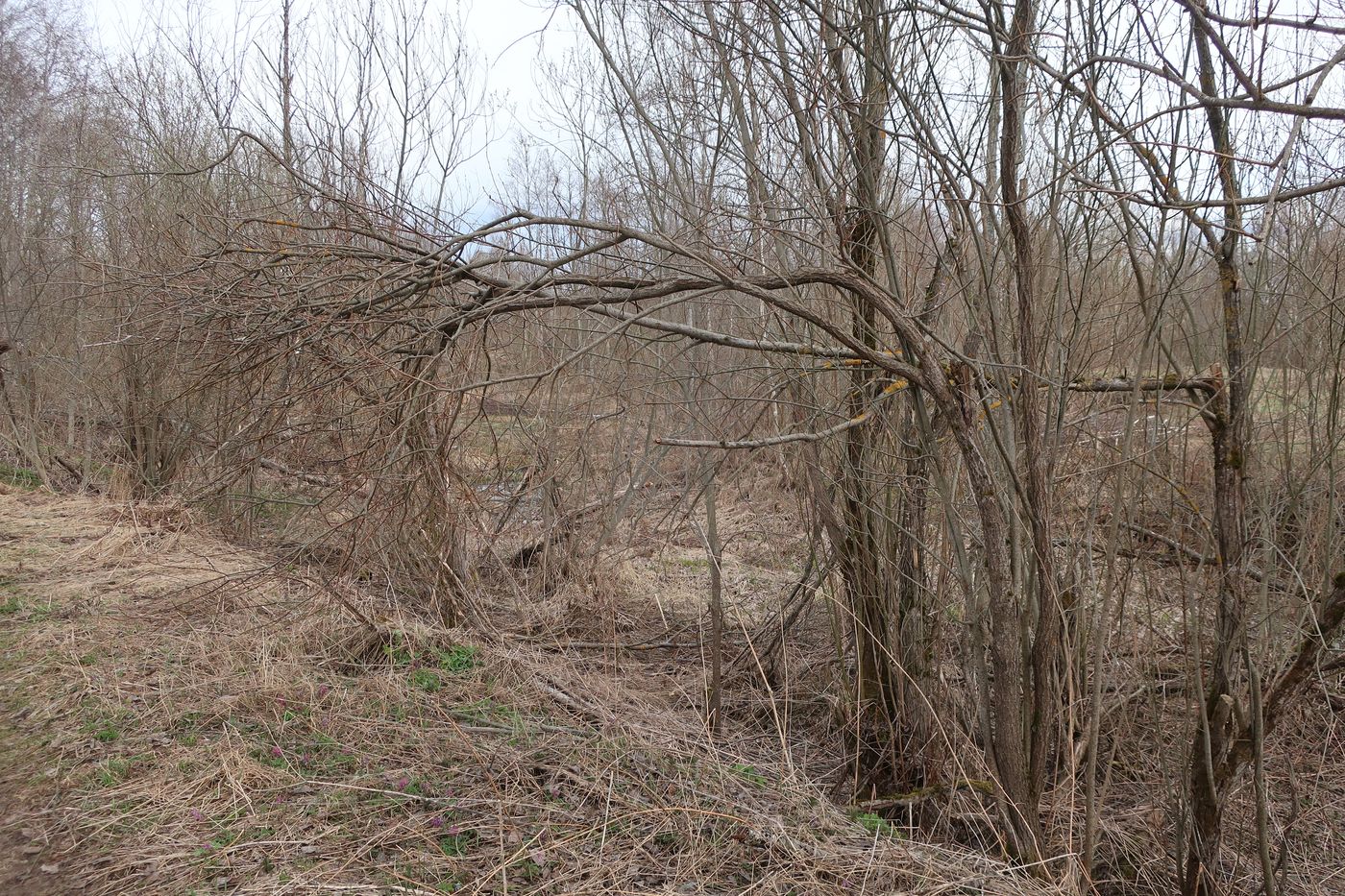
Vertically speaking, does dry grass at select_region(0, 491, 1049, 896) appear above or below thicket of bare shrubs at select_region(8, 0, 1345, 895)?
below

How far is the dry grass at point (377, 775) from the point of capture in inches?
130

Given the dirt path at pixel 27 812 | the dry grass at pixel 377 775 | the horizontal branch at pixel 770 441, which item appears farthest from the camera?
the dry grass at pixel 377 775

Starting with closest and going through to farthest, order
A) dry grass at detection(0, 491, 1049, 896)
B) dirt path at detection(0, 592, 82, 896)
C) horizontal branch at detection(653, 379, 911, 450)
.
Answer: horizontal branch at detection(653, 379, 911, 450)
dirt path at detection(0, 592, 82, 896)
dry grass at detection(0, 491, 1049, 896)

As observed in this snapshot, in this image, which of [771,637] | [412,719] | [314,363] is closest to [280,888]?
[412,719]

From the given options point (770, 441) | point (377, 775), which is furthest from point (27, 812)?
point (770, 441)

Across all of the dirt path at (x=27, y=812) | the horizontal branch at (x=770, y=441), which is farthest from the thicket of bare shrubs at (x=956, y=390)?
the dirt path at (x=27, y=812)

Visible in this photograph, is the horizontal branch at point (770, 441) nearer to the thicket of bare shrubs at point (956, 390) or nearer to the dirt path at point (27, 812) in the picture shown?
the thicket of bare shrubs at point (956, 390)

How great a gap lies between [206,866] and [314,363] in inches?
78.7

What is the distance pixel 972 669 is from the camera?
477 cm

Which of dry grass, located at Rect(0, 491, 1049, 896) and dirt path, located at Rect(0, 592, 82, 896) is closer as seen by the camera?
dirt path, located at Rect(0, 592, 82, 896)

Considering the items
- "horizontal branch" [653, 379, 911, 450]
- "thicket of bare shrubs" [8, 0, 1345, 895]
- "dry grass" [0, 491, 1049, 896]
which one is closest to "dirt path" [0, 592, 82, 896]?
"dry grass" [0, 491, 1049, 896]

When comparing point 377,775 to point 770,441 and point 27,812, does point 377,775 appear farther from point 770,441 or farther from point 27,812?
point 770,441

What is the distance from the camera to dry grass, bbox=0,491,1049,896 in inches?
130

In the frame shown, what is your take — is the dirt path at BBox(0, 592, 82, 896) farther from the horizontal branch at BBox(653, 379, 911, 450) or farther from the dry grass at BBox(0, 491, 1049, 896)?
the horizontal branch at BBox(653, 379, 911, 450)
